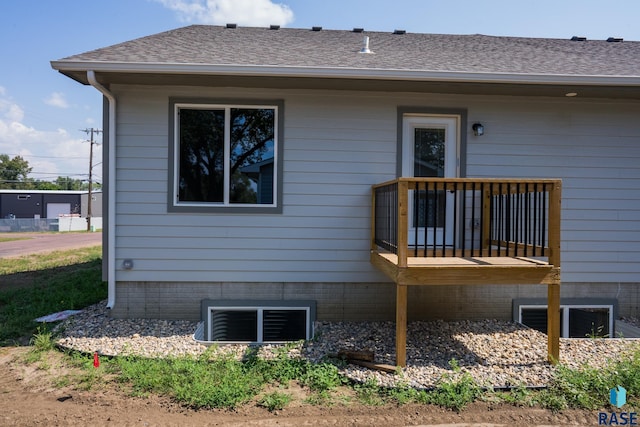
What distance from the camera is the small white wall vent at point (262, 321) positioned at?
17.0ft

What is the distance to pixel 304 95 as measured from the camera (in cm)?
516

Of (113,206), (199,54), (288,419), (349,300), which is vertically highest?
(199,54)

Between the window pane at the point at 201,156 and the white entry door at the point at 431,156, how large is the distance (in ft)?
7.46

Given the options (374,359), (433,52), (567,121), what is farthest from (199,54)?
(567,121)

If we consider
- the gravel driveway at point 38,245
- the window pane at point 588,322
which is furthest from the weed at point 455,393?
the gravel driveway at point 38,245

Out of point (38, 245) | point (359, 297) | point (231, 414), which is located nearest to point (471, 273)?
point (359, 297)

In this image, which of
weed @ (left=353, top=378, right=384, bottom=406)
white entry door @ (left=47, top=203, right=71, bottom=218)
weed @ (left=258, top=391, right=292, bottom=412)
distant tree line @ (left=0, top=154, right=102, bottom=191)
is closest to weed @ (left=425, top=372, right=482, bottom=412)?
weed @ (left=353, top=378, right=384, bottom=406)

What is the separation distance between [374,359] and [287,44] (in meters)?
4.38

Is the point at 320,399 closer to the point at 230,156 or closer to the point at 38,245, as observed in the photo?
the point at 230,156

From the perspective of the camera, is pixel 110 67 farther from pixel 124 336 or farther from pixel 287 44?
pixel 124 336

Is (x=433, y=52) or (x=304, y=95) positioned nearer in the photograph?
(x=304, y=95)

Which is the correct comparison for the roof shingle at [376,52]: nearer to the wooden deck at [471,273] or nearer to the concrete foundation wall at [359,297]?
the wooden deck at [471,273]

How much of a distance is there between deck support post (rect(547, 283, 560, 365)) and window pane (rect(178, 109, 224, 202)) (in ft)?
12.2

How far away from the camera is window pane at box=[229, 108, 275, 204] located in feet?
17.0
